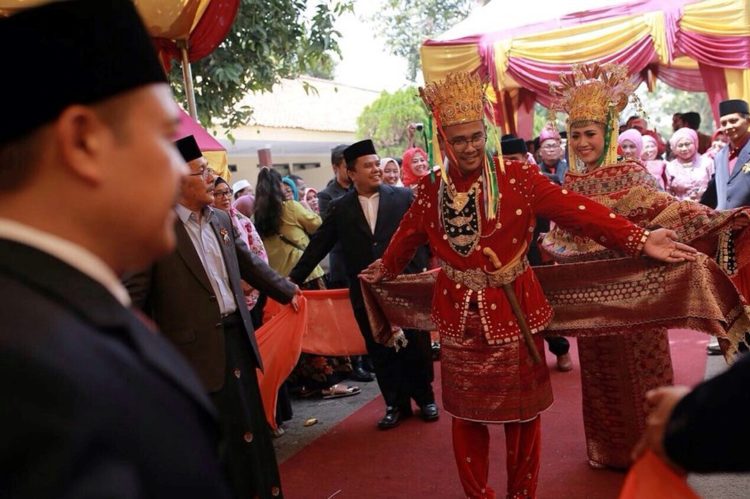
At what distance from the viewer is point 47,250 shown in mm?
841

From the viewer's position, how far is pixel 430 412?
14.8 feet

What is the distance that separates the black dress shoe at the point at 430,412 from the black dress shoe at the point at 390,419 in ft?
0.54

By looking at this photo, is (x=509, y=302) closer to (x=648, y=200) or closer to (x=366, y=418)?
(x=648, y=200)

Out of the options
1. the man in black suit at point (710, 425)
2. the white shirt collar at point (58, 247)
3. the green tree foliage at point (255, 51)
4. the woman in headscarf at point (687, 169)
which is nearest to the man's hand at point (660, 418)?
the man in black suit at point (710, 425)

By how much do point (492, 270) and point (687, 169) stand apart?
16.5 ft

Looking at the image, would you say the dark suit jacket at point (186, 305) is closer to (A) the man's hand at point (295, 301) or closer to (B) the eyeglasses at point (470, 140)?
(A) the man's hand at point (295, 301)

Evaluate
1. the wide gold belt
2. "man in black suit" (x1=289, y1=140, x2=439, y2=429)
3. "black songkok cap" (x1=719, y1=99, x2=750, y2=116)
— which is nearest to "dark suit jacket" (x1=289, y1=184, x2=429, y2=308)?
"man in black suit" (x1=289, y1=140, x2=439, y2=429)

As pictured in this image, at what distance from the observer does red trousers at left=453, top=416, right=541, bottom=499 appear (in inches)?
113

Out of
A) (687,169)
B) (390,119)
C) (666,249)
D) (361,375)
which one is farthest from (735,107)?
(390,119)

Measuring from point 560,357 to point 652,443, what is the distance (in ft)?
13.4

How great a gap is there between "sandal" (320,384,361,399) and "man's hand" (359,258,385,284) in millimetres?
2217

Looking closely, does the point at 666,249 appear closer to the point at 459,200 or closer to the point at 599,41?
the point at 459,200

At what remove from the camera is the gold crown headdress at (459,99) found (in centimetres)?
281

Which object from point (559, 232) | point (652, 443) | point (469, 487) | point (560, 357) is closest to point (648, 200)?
point (559, 232)
